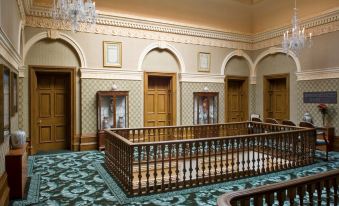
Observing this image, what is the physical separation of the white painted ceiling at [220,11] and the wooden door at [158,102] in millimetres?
2407

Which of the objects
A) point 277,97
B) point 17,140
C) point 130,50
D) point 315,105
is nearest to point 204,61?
point 130,50

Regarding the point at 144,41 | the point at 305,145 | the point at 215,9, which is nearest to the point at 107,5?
the point at 144,41

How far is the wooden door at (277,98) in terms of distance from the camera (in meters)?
11.1

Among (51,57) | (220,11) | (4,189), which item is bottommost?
(4,189)

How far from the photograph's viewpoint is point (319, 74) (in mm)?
9398

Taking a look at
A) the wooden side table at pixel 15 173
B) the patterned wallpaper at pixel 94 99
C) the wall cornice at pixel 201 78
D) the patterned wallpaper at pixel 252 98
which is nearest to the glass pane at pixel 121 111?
the patterned wallpaper at pixel 94 99

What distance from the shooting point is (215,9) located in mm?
10703

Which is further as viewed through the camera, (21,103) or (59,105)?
(59,105)

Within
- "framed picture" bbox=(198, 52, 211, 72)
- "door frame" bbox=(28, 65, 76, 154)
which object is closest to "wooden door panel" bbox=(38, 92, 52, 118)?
"door frame" bbox=(28, 65, 76, 154)

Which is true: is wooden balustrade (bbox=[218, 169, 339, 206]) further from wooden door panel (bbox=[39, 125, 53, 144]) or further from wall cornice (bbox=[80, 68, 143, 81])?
wooden door panel (bbox=[39, 125, 53, 144])

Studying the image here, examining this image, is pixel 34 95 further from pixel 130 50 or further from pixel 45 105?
pixel 130 50

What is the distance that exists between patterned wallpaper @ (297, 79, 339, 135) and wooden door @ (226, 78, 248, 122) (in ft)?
8.37

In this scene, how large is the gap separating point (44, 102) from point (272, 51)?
30.0 ft

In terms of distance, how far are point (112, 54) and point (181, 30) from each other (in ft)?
9.77
